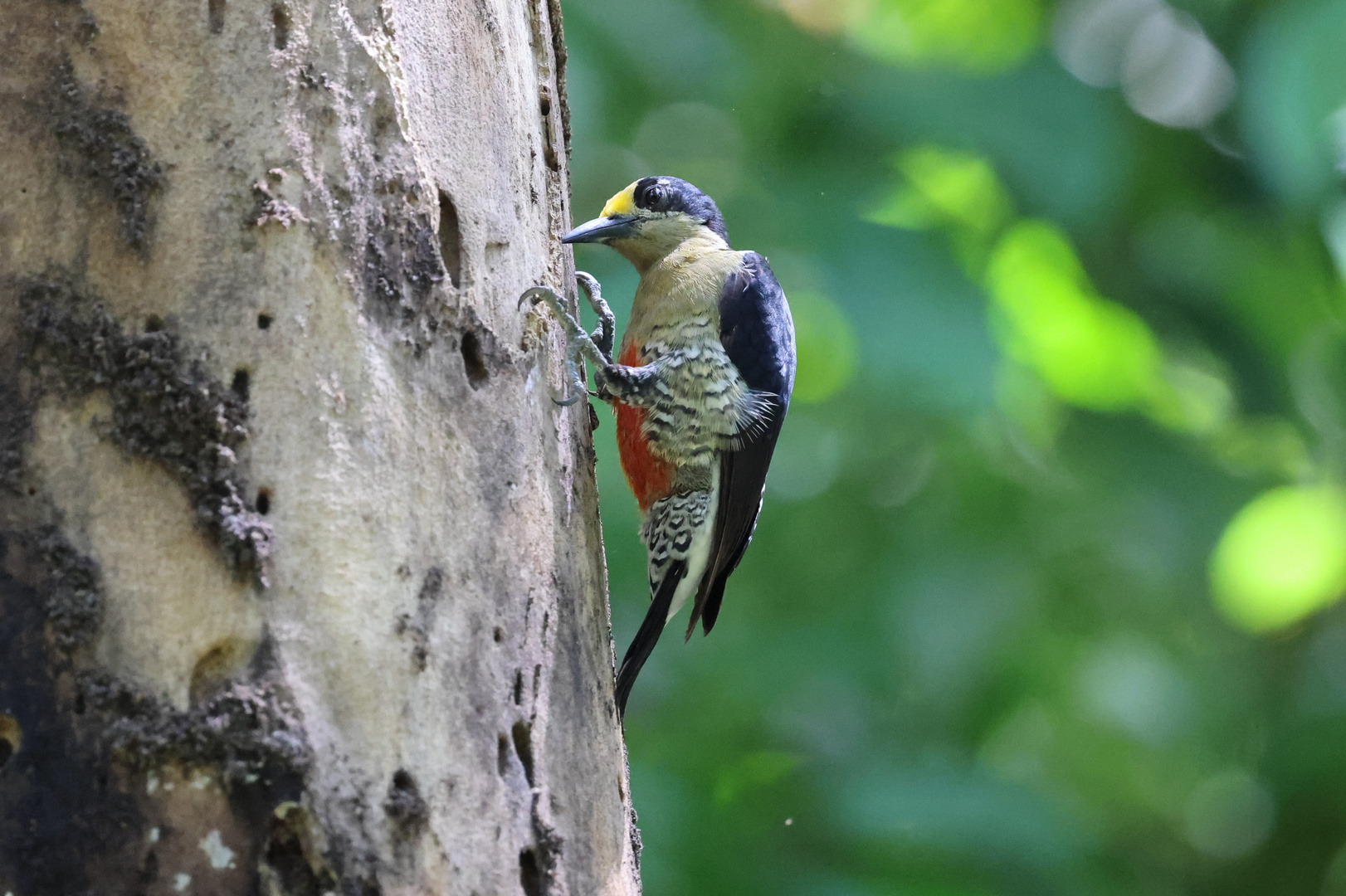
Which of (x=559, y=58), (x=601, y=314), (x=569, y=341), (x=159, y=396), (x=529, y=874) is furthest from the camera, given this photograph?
(x=601, y=314)

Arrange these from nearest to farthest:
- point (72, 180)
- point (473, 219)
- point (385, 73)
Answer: point (72, 180) < point (385, 73) < point (473, 219)

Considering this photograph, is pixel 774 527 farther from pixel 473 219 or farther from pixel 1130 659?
pixel 473 219

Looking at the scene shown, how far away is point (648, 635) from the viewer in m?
2.94

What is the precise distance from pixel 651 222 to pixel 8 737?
2.62m

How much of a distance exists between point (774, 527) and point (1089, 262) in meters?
1.55

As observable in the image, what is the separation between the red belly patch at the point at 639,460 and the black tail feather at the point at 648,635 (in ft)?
0.75

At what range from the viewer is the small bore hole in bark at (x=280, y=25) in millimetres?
1855

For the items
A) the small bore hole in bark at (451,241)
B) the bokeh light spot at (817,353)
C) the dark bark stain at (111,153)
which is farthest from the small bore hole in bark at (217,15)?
the bokeh light spot at (817,353)

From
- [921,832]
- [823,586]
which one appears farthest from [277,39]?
[823,586]

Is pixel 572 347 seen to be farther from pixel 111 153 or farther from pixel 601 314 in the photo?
pixel 111 153

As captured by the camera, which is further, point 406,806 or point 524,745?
point 524,745

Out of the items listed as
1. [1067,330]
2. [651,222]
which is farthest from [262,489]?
[1067,330]

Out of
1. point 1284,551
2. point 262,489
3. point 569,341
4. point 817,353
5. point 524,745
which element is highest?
point 262,489

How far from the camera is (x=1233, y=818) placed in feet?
16.2
